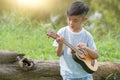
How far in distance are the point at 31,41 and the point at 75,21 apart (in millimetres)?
3891

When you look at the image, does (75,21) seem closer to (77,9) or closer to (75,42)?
(77,9)

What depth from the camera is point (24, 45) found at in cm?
881

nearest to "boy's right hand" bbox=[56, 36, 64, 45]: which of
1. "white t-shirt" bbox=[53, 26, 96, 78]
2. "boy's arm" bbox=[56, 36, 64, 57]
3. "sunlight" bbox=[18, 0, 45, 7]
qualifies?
"boy's arm" bbox=[56, 36, 64, 57]

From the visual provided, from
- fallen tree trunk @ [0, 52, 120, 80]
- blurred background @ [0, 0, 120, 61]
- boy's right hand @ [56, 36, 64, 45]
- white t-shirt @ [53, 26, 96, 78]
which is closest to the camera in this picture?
boy's right hand @ [56, 36, 64, 45]

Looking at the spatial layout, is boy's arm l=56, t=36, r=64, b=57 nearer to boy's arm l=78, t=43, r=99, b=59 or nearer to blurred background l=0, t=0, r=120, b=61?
boy's arm l=78, t=43, r=99, b=59

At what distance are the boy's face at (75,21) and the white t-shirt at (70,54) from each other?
75mm

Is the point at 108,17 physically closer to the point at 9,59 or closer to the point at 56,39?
the point at 9,59

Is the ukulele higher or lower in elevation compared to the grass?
lower

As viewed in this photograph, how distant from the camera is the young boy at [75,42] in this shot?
18.0 ft

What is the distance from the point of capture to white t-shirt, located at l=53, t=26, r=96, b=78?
557 cm

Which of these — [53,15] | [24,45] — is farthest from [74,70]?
[53,15]

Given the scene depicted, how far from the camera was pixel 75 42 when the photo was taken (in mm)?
5578

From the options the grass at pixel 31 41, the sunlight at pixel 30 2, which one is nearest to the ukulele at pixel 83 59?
the grass at pixel 31 41

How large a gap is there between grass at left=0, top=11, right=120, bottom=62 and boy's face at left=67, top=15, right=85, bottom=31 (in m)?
2.30
